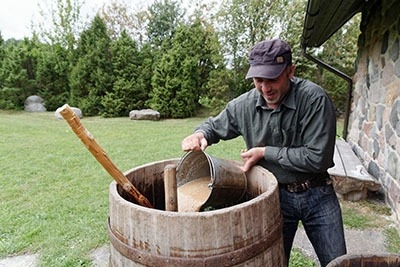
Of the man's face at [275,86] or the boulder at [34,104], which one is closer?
the man's face at [275,86]

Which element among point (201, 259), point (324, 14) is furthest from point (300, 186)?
point (324, 14)

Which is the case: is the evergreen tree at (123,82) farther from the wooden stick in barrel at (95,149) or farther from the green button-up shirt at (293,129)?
the wooden stick in barrel at (95,149)

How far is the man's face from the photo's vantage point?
1.48 meters

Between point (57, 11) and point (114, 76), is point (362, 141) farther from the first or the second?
point (57, 11)

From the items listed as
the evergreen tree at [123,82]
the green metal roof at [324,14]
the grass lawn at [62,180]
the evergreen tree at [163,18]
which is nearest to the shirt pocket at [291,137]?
the grass lawn at [62,180]

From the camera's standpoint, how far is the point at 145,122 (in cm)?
967

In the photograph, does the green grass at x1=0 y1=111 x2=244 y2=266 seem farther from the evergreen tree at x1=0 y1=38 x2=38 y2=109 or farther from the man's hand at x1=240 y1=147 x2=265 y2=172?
the evergreen tree at x1=0 y1=38 x2=38 y2=109

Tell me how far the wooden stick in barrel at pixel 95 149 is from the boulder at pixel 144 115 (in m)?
8.74

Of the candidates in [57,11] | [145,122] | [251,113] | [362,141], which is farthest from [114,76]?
[251,113]

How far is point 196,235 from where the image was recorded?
1.09 meters

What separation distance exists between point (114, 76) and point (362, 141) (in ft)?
26.5

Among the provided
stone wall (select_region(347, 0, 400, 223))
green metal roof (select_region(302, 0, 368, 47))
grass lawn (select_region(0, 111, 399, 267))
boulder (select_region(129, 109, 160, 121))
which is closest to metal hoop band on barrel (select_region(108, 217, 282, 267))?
grass lawn (select_region(0, 111, 399, 267))

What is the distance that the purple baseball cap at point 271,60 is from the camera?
1.43 meters

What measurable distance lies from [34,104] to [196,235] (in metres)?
12.0
